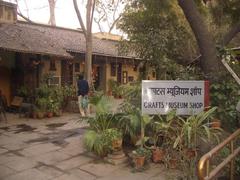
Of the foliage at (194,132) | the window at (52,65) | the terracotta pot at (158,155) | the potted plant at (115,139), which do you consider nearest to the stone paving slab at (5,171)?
the potted plant at (115,139)

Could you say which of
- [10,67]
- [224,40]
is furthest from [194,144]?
[10,67]

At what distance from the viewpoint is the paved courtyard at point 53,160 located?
20.9ft

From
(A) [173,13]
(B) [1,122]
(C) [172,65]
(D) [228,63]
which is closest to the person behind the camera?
(D) [228,63]

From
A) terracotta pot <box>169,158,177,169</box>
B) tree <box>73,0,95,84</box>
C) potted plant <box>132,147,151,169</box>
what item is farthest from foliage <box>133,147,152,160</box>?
tree <box>73,0,95,84</box>

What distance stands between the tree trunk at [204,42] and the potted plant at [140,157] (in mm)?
2593

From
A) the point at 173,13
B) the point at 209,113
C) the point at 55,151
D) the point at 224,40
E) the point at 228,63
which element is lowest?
the point at 55,151

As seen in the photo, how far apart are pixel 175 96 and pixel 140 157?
1.60m

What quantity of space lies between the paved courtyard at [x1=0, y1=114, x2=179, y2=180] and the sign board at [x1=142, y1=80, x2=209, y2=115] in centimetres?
131

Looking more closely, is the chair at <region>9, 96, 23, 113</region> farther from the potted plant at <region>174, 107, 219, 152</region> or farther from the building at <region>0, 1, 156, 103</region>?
the potted plant at <region>174, 107, 219, 152</region>

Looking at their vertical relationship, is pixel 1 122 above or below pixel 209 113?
below

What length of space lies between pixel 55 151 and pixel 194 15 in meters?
4.88

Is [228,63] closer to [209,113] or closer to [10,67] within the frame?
[209,113]

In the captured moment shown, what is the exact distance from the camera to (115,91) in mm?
20797

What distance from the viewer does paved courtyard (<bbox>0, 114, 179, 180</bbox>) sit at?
6383 millimetres
